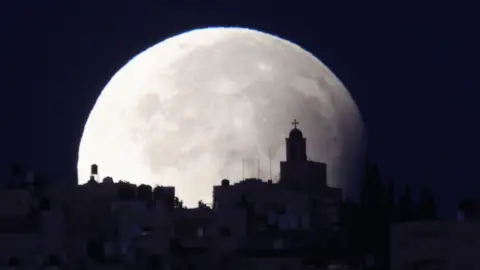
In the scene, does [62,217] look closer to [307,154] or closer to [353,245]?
[353,245]

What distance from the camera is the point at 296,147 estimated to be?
96.8 metres

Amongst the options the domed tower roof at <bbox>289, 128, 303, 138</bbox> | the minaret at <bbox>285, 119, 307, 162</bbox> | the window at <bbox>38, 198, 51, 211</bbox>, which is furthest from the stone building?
the domed tower roof at <bbox>289, 128, 303, 138</bbox>

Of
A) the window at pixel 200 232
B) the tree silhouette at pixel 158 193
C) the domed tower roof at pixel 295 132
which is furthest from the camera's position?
the domed tower roof at pixel 295 132

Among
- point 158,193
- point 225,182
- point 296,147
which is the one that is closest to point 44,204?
point 158,193

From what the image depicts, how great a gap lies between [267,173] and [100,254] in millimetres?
17971

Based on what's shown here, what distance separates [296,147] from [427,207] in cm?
979

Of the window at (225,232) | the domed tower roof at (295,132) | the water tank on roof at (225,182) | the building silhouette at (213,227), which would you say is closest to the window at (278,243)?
the building silhouette at (213,227)

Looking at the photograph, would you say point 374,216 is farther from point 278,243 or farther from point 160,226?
point 160,226

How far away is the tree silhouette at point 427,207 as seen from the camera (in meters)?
86.8

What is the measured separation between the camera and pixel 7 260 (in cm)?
8025

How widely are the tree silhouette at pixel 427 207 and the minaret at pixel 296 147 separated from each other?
7.84 meters

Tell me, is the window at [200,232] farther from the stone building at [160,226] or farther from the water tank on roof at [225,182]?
the water tank on roof at [225,182]

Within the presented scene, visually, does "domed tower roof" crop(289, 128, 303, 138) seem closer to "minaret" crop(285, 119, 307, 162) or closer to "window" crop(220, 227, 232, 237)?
"minaret" crop(285, 119, 307, 162)

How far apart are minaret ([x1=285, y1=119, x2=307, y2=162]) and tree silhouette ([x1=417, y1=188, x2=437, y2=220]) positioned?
7.84 m
